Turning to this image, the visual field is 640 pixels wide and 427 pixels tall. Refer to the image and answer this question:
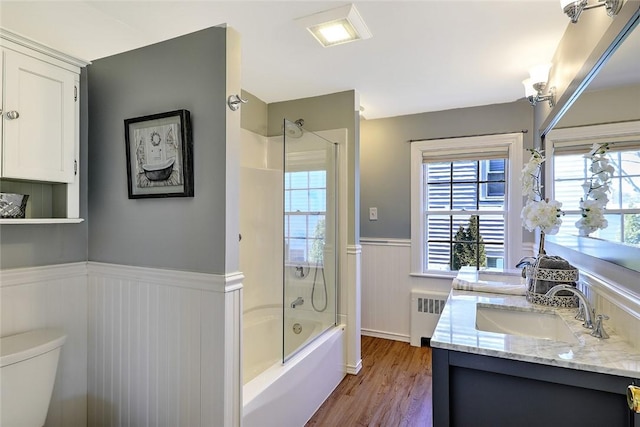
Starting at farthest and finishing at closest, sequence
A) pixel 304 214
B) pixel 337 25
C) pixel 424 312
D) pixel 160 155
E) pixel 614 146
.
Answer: pixel 424 312
pixel 304 214
pixel 337 25
pixel 160 155
pixel 614 146

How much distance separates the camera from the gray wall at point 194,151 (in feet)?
4.73

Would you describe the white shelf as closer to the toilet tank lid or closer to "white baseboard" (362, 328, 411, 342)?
the toilet tank lid

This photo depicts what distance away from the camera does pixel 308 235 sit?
2.63m

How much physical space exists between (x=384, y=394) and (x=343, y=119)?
2152mm

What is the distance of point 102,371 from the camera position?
1.70 m

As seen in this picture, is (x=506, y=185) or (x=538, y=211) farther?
(x=506, y=185)

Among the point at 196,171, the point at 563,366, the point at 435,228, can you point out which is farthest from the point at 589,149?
the point at 435,228

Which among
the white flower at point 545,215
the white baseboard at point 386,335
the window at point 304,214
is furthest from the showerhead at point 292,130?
the white baseboard at point 386,335

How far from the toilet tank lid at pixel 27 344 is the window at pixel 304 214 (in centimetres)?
137

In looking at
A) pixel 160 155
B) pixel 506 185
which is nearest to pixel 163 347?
pixel 160 155

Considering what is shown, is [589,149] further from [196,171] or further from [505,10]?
[196,171]

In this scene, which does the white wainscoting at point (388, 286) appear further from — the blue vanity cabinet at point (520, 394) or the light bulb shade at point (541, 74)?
the blue vanity cabinet at point (520, 394)

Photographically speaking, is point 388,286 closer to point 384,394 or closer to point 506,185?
point 384,394

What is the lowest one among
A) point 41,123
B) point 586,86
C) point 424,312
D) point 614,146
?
point 424,312
